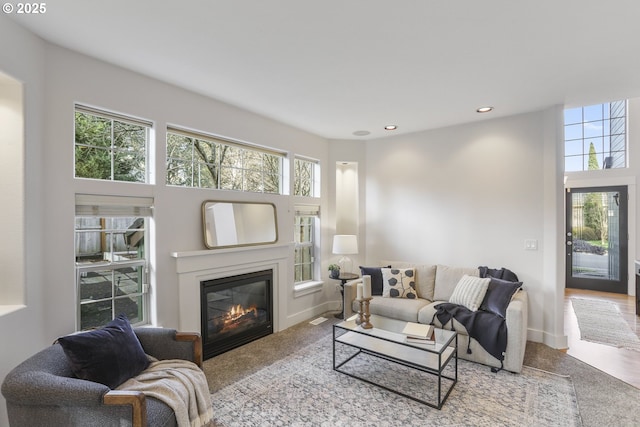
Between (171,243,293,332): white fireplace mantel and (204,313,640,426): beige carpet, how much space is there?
38 centimetres

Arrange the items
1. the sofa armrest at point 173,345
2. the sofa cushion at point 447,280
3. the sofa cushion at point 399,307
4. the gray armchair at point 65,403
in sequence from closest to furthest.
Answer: the gray armchair at point 65,403 → the sofa armrest at point 173,345 → the sofa cushion at point 399,307 → the sofa cushion at point 447,280

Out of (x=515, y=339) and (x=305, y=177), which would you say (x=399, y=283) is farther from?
(x=305, y=177)

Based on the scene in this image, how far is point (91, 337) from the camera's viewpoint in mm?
1748

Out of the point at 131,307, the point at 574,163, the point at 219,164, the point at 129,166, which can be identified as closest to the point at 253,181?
the point at 219,164

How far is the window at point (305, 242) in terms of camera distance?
14.1 ft

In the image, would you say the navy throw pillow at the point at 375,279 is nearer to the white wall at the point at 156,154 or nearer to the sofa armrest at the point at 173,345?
the white wall at the point at 156,154

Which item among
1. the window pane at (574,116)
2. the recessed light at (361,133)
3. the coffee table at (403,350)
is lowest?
the coffee table at (403,350)

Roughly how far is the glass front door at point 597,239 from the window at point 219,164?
5.90 m

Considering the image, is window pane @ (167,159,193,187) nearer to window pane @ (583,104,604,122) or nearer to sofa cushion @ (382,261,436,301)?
sofa cushion @ (382,261,436,301)

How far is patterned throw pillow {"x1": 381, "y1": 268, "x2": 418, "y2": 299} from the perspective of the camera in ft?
12.0

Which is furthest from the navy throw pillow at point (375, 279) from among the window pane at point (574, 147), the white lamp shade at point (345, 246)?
the window pane at point (574, 147)

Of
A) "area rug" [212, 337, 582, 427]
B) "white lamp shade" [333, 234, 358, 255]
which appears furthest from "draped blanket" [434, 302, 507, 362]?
"white lamp shade" [333, 234, 358, 255]

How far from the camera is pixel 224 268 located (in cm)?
319

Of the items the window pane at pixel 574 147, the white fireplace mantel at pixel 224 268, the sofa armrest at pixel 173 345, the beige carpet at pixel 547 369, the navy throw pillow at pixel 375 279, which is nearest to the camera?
the sofa armrest at pixel 173 345
